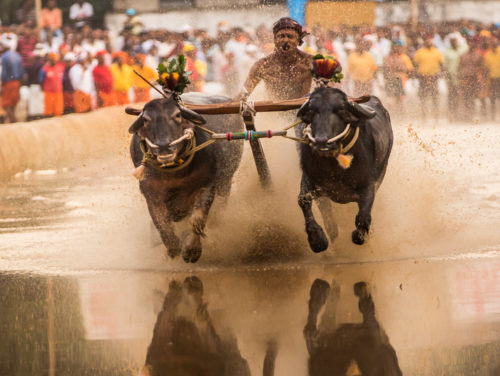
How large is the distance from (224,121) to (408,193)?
6.96ft

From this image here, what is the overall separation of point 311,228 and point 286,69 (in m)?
2.36

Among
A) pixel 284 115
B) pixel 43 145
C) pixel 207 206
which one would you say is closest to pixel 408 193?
pixel 284 115

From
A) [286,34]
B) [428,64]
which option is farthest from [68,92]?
[286,34]

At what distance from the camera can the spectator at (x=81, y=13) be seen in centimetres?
2696

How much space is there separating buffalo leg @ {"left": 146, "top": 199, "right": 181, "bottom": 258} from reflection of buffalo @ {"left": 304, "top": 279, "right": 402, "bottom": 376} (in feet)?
→ 6.60

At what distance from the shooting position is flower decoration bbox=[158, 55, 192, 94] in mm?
8016

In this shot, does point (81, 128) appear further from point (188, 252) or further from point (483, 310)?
point (483, 310)

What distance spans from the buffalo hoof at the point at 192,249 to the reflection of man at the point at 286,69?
2110 mm

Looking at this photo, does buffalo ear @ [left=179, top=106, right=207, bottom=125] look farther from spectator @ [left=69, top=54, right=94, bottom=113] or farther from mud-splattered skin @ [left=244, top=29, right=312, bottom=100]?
spectator @ [left=69, top=54, right=94, bottom=113]

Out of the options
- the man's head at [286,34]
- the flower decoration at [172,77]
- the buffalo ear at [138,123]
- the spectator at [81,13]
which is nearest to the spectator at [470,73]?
the spectator at [81,13]

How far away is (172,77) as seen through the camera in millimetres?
8008

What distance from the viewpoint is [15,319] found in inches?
270

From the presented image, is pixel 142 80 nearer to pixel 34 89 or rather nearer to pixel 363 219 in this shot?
pixel 34 89

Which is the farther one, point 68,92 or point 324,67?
point 68,92
